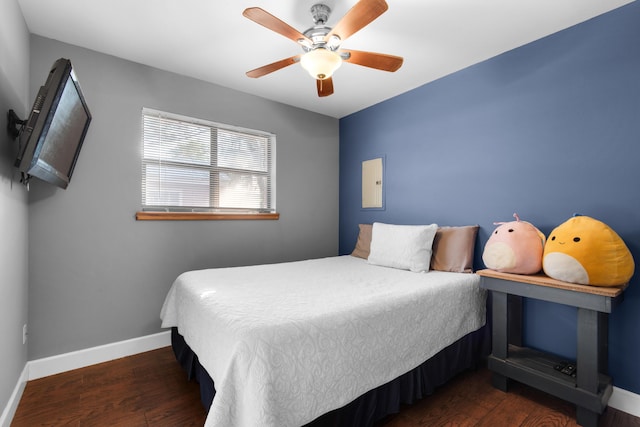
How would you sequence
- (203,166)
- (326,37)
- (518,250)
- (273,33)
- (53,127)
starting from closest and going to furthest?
(53,127)
(326,37)
(518,250)
(273,33)
(203,166)

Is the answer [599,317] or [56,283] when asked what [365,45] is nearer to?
[599,317]

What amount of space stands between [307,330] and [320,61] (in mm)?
1469

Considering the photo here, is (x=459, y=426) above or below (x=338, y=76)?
below

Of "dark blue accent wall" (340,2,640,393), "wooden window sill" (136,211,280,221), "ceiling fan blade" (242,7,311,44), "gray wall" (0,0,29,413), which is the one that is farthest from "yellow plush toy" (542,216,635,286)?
"gray wall" (0,0,29,413)

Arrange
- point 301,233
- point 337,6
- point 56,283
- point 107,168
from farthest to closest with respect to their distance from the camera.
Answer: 1. point 301,233
2. point 107,168
3. point 56,283
4. point 337,6

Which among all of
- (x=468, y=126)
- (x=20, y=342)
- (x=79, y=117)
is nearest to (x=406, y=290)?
(x=468, y=126)

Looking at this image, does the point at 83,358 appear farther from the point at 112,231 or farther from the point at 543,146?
the point at 543,146

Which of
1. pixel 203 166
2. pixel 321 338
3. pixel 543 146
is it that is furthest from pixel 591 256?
pixel 203 166

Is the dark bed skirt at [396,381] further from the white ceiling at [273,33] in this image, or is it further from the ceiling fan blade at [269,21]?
the white ceiling at [273,33]

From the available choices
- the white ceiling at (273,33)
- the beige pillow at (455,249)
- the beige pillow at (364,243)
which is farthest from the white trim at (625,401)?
the white ceiling at (273,33)

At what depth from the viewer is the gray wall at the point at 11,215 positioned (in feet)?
5.15

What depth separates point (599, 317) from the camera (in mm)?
1687

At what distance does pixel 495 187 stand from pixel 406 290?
1.28 metres

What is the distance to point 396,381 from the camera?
1.71m
